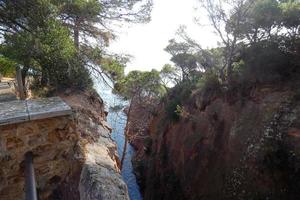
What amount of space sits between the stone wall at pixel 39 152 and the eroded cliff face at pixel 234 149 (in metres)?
5.94

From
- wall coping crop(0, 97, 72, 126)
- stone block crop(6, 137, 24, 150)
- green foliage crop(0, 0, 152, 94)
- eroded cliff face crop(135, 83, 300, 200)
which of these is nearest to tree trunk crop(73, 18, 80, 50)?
green foliage crop(0, 0, 152, 94)

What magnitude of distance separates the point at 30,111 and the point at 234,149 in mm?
7356

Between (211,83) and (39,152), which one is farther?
(211,83)

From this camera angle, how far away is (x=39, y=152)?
226 centimetres

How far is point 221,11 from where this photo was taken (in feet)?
32.0

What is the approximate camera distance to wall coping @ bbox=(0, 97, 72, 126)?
199 cm

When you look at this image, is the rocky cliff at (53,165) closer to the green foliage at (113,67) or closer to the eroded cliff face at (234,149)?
the green foliage at (113,67)

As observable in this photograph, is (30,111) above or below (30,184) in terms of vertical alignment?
above

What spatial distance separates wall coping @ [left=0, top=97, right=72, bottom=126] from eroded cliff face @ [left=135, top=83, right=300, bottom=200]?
6.13 meters

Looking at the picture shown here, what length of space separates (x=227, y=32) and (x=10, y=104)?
9.13m

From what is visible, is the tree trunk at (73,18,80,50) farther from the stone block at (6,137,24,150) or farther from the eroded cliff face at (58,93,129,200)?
the stone block at (6,137,24,150)

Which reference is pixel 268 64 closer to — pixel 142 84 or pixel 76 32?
pixel 76 32

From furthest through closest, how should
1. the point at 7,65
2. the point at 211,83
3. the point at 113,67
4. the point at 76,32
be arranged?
the point at 211,83, the point at 76,32, the point at 7,65, the point at 113,67

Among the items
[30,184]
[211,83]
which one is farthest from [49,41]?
[211,83]
